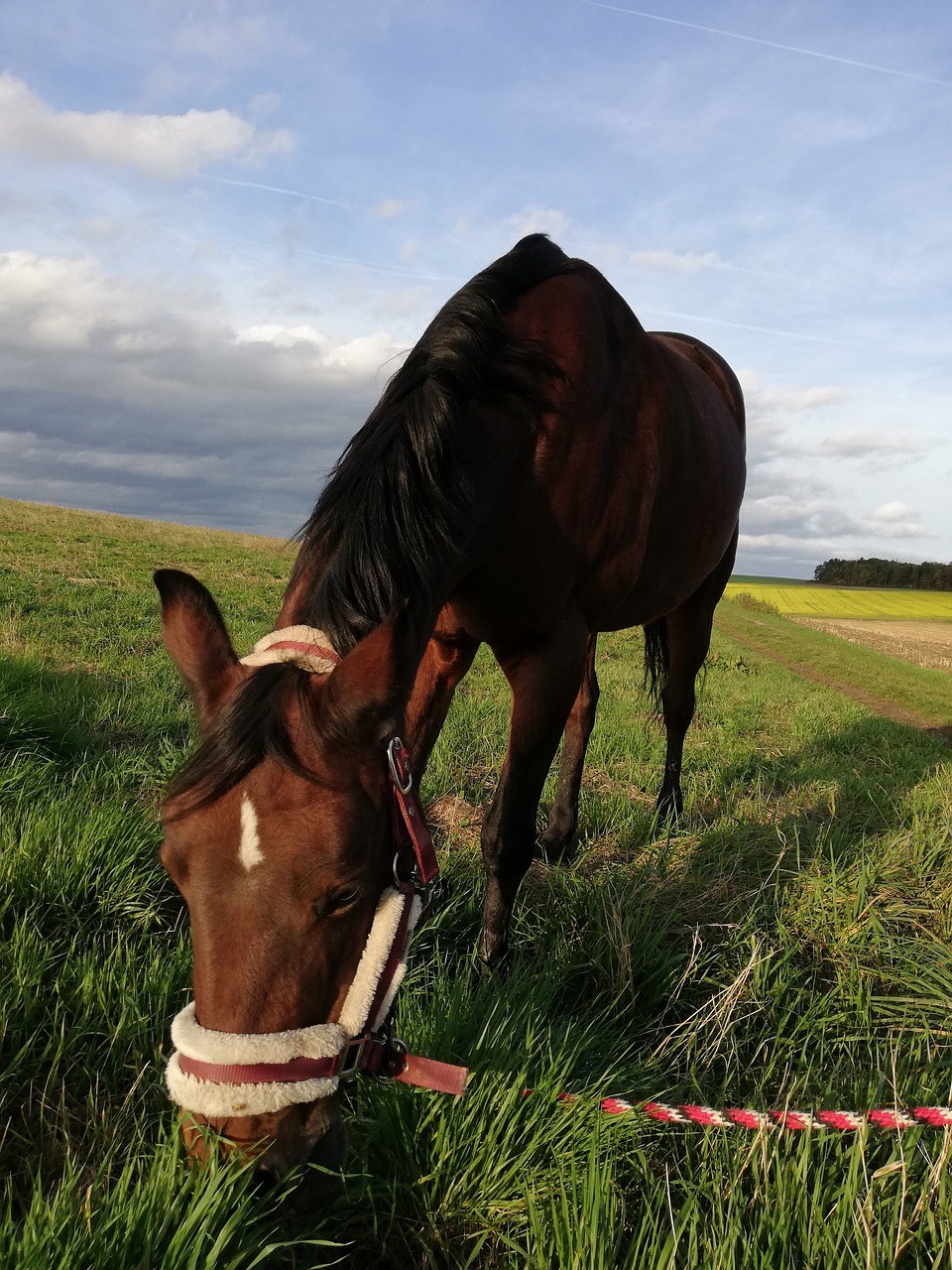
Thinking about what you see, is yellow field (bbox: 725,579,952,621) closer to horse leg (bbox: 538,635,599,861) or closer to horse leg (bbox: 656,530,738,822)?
horse leg (bbox: 656,530,738,822)

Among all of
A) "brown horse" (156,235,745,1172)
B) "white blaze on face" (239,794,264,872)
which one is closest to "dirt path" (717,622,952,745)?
"brown horse" (156,235,745,1172)

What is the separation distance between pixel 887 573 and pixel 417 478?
73.8m

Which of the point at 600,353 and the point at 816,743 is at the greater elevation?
the point at 600,353

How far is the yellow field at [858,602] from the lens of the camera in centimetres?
4572

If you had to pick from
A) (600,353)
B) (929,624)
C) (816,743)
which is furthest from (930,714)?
(929,624)

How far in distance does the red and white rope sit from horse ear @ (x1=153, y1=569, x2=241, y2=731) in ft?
3.91

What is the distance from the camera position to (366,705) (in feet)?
5.61

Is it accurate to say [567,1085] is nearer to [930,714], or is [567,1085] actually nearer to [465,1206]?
[465,1206]

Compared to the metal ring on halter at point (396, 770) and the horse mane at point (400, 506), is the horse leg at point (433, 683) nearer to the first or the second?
the horse mane at point (400, 506)

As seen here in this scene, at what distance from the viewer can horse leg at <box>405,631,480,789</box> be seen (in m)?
3.48

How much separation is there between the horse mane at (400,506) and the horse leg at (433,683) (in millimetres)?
1022

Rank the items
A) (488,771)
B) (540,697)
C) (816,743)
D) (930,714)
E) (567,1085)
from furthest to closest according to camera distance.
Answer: (930,714) → (816,743) → (488,771) → (540,697) → (567,1085)

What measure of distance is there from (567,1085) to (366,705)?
1.11 meters

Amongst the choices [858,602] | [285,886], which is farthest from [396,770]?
[858,602]
